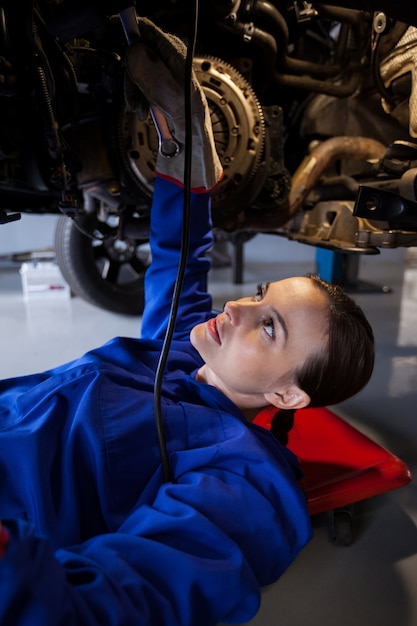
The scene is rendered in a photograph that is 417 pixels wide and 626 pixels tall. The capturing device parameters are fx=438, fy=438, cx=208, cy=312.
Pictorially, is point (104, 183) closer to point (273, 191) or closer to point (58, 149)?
point (58, 149)

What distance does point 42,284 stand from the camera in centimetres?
243

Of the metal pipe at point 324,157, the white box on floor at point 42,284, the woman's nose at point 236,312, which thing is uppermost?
the metal pipe at point 324,157

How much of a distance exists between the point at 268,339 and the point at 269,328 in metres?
0.02

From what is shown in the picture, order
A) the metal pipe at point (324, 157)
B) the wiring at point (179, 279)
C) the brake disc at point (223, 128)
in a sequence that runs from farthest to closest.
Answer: the metal pipe at point (324, 157)
the brake disc at point (223, 128)
the wiring at point (179, 279)

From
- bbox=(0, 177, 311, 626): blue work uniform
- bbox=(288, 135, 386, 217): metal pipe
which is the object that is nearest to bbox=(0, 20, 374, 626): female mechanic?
bbox=(0, 177, 311, 626): blue work uniform

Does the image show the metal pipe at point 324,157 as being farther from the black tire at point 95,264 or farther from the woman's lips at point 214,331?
the black tire at point 95,264

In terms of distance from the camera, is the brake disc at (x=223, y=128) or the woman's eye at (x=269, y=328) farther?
the brake disc at (x=223, y=128)

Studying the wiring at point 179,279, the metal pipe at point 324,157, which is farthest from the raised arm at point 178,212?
the metal pipe at point 324,157

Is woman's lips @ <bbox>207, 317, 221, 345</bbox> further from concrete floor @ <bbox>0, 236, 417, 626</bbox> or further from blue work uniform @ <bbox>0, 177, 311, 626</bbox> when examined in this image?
concrete floor @ <bbox>0, 236, 417, 626</bbox>

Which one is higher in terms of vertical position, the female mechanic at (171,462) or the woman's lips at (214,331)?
the woman's lips at (214,331)

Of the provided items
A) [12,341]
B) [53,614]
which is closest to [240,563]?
[53,614]

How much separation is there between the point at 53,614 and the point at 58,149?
2.55 ft

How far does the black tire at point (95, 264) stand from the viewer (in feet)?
6.46

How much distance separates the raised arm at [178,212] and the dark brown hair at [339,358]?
11.2 inches
